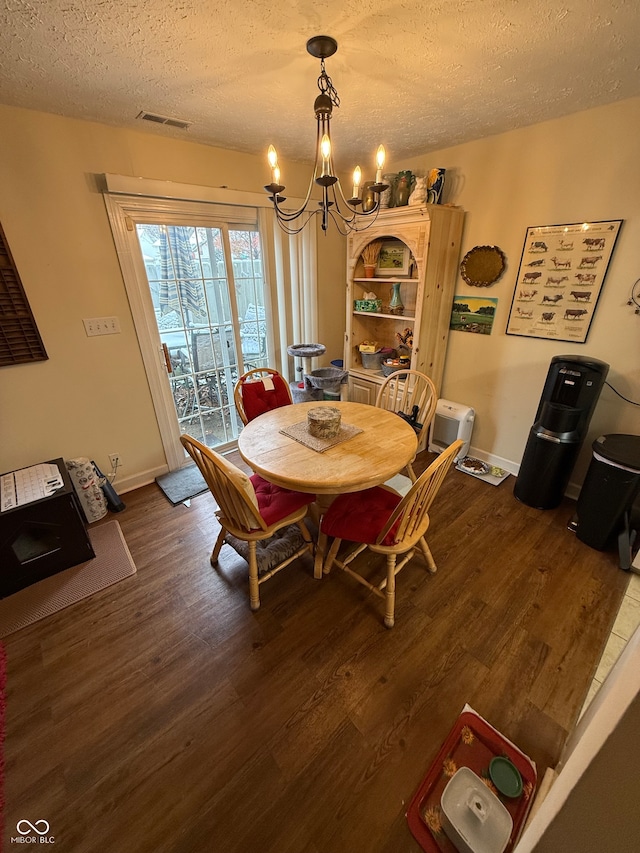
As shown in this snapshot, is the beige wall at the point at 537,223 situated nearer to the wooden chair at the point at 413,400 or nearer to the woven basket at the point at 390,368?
the woven basket at the point at 390,368

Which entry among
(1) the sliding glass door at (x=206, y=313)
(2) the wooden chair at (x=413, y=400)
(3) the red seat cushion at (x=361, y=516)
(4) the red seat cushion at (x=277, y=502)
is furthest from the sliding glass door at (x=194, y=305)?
(3) the red seat cushion at (x=361, y=516)

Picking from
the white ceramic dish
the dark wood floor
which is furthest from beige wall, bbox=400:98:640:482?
the white ceramic dish

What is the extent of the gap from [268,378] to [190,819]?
6.68 ft

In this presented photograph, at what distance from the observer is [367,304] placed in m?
3.02

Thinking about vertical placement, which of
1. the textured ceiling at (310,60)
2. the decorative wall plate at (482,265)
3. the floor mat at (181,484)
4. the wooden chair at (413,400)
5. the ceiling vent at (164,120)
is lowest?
the floor mat at (181,484)

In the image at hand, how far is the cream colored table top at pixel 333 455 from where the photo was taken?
1.40 metres

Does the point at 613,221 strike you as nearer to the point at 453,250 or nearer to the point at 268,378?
the point at 453,250

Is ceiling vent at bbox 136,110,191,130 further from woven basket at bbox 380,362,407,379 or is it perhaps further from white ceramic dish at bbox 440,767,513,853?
white ceramic dish at bbox 440,767,513,853

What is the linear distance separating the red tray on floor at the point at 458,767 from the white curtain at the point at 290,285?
278cm

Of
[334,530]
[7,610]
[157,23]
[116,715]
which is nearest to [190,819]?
[116,715]

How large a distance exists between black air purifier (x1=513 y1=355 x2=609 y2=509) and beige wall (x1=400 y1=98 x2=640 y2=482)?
20 cm

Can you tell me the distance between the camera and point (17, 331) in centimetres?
193

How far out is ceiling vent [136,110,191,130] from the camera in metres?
1.82

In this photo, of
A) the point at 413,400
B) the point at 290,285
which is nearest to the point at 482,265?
the point at 413,400
